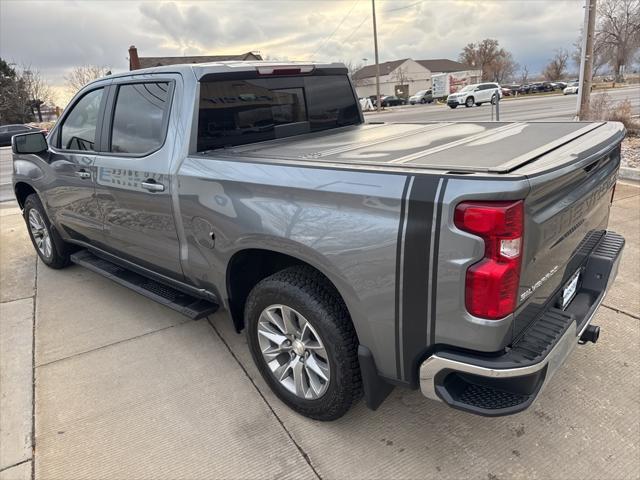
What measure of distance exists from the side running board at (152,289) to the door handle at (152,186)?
799 millimetres

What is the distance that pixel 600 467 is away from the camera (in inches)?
88.7

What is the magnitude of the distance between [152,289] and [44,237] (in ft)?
7.35

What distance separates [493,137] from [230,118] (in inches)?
63.2

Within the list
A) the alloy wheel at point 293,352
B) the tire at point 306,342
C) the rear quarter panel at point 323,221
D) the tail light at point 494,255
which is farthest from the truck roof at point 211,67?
the tail light at point 494,255

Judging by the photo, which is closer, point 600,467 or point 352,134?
point 600,467

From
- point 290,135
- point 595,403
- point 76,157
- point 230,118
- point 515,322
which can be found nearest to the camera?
point 515,322

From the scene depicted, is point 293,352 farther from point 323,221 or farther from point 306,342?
point 323,221

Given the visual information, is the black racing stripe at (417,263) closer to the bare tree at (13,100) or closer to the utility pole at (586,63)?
the utility pole at (586,63)

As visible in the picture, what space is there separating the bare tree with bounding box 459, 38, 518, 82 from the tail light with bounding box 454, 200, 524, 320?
8596 centimetres

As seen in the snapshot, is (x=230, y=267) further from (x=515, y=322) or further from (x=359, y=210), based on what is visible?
(x=515, y=322)

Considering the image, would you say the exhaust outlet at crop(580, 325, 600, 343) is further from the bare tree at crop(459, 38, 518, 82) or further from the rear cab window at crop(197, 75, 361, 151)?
the bare tree at crop(459, 38, 518, 82)

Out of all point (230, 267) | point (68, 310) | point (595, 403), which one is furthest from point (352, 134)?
point (68, 310)

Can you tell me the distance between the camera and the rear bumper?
73.7 inches

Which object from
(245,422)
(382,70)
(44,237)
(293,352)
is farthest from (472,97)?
(382,70)
